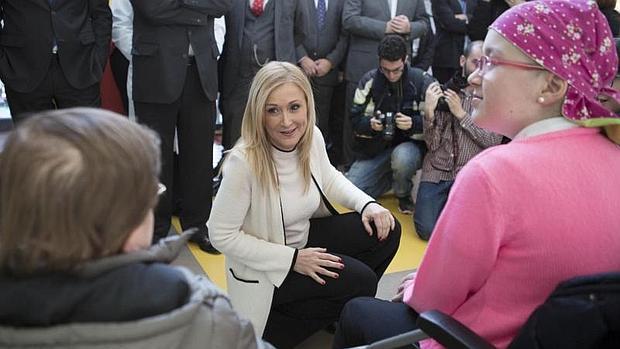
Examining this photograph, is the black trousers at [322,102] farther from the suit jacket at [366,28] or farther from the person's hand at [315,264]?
the person's hand at [315,264]

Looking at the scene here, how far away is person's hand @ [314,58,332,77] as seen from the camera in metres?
3.78

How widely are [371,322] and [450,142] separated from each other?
1.95 m

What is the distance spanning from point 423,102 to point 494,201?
2.39 metres

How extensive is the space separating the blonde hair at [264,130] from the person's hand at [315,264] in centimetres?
24

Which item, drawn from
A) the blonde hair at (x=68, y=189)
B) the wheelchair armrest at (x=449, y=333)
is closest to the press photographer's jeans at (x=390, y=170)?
the wheelchair armrest at (x=449, y=333)

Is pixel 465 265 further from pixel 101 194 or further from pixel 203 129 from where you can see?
pixel 203 129

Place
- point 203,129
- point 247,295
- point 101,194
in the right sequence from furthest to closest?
point 203,129 < point 247,295 < point 101,194

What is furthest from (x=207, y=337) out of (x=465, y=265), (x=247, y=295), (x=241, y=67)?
(x=241, y=67)

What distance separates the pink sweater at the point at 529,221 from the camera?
1.07 meters

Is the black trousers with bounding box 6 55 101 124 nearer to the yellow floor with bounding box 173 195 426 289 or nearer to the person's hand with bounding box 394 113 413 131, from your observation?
the yellow floor with bounding box 173 195 426 289

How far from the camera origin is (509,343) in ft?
3.74

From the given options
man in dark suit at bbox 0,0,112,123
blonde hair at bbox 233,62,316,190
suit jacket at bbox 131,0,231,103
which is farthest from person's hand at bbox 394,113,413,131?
man in dark suit at bbox 0,0,112,123

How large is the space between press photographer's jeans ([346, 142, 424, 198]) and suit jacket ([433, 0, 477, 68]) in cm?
89

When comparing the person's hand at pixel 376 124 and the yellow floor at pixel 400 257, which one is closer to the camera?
the yellow floor at pixel 400 257
